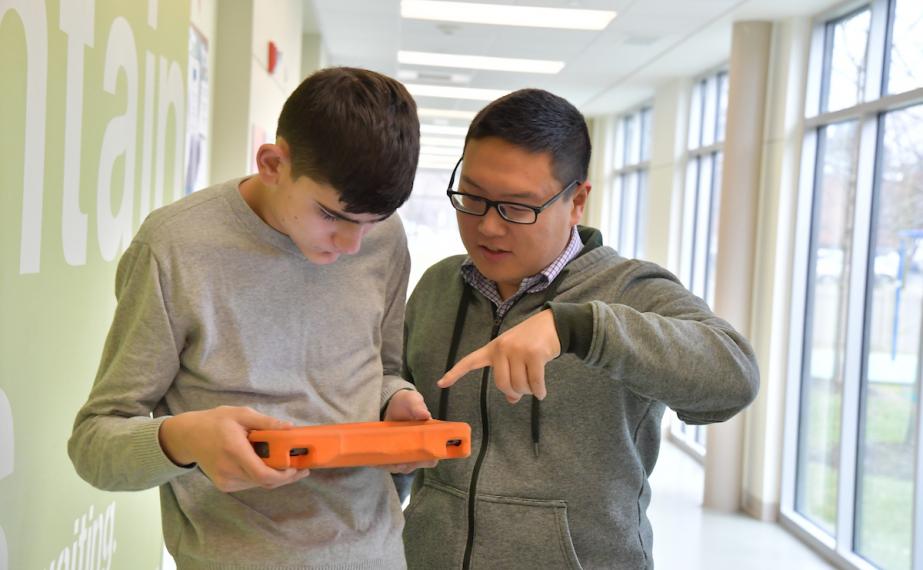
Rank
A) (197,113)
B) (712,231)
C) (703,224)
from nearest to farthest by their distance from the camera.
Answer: (197,113) < (712,231) < (703,224)

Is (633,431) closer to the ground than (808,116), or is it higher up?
closer to the ground

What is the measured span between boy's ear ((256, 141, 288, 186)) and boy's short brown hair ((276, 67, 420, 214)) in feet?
0.06

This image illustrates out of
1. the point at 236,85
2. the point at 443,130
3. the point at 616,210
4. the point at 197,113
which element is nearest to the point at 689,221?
the point at 616,210

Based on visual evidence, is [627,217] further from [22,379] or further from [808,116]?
[22,379]

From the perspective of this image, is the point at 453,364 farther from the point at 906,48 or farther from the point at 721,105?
the point at 721,105

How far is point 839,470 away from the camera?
5.64 metres

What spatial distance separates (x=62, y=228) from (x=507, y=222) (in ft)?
3.01

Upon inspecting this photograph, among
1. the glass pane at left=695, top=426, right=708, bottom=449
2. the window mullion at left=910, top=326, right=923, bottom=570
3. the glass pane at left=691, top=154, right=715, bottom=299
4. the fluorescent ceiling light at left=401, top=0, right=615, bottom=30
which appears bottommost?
the glass pane at left=695, top=426, right=708, bottom=449

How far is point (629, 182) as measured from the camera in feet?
40.4

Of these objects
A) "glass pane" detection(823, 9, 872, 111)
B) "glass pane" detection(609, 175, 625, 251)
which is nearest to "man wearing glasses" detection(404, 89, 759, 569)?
"glass pane" detection(823, 9, 872, 111)

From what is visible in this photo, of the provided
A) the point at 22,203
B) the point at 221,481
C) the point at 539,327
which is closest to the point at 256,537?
the point at 221,481

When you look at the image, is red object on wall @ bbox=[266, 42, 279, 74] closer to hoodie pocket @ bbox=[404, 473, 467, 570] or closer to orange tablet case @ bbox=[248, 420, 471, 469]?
hoodie pocket @ bbox=[404, 473, 467, 570]

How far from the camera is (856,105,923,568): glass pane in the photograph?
4.90m

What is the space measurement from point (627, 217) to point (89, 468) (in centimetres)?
1152
